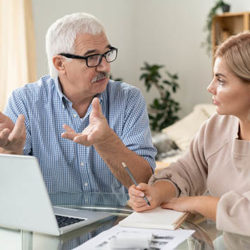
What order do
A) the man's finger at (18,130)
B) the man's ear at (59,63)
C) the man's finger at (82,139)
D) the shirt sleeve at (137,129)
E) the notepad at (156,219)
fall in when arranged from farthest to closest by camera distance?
the man's ear at (59,63) → the shirt sleeve at (137,129) → the man's finger at (18,130) → the man's finger at (82,139) → the notepad at (156,219)

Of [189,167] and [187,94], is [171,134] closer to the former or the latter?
[187,94]

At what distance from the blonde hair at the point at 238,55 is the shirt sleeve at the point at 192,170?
287mm

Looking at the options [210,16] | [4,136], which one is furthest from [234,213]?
[210,16]

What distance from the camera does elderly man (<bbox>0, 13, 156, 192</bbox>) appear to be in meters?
2.08

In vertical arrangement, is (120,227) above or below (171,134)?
above

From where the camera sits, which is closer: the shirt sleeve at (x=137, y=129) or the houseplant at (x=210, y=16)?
the shirt sleeve at (x=137, y=129)

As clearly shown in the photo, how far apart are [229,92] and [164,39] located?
4.04 metres

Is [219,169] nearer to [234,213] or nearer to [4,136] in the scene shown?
[234,213]

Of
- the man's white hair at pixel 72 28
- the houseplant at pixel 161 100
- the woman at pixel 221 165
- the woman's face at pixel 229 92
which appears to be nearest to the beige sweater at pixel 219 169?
the woman at pixel 221 165

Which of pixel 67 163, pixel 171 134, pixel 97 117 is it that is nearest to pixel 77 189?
pixel 67 163

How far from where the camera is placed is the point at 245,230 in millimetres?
1389

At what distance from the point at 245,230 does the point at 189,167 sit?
42 centimetres

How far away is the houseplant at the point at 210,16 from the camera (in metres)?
4.99

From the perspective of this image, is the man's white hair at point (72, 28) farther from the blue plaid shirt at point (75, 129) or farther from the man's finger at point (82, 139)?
the man's finger at point (82, 139)
